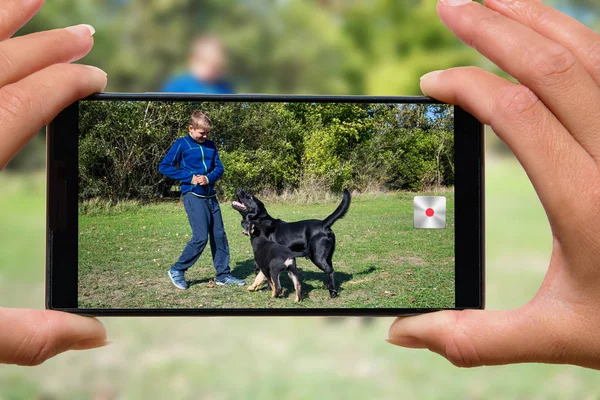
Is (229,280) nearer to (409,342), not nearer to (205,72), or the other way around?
(409,342)

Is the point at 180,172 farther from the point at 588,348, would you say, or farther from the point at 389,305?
the point at 588,348

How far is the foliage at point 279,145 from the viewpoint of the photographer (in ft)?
5.31

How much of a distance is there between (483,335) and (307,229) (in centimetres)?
58

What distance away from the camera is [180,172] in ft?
5.47

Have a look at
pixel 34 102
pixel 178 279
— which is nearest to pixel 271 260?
pixel 178 279

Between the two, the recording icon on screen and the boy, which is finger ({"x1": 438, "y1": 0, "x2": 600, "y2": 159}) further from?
the boy

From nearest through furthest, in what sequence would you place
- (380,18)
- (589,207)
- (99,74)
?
(589,207) < (99,74) < (380,18)

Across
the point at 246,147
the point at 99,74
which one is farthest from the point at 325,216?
the point at 99,74

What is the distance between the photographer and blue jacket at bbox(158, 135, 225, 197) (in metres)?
1.64

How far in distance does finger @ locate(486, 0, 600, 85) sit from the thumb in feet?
2.01

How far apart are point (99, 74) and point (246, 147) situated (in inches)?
17.4

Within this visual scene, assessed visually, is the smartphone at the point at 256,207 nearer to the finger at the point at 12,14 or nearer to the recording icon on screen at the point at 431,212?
the recording icon on screen at the point at 431,212

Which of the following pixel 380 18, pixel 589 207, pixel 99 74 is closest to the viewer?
pixel 589 207

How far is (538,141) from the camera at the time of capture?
1363 millimetres
